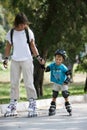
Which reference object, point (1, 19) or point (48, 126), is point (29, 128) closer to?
point (48, 126)

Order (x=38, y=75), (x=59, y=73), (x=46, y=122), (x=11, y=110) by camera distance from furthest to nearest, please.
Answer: (x=38, y=75)
(x=59, y=73)
(x=11, y=110)
(x=46, y=122)

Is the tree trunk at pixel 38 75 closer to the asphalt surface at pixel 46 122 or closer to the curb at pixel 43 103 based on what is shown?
the curb at pixel 43 103

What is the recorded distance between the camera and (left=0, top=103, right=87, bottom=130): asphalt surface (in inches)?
348

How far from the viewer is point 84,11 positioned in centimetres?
1702

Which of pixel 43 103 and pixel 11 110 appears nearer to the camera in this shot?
pixel 11 110

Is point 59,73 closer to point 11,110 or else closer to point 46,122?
point 11,110

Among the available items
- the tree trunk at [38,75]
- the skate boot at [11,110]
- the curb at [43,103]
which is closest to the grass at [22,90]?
the tree trunk at [38,75]

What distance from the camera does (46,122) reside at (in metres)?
9.52

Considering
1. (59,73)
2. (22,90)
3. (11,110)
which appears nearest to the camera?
(11,110)

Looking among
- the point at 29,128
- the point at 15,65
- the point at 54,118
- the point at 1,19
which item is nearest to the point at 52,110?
the point at 54,118

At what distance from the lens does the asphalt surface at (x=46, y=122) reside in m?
8.84

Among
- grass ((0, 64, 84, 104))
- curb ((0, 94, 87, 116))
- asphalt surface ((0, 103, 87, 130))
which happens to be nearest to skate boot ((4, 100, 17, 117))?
asphalt surface ((0, 103, 87, 130))

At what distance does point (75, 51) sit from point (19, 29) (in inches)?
353

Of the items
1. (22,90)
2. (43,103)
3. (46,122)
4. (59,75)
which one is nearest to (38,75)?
(43,103)
